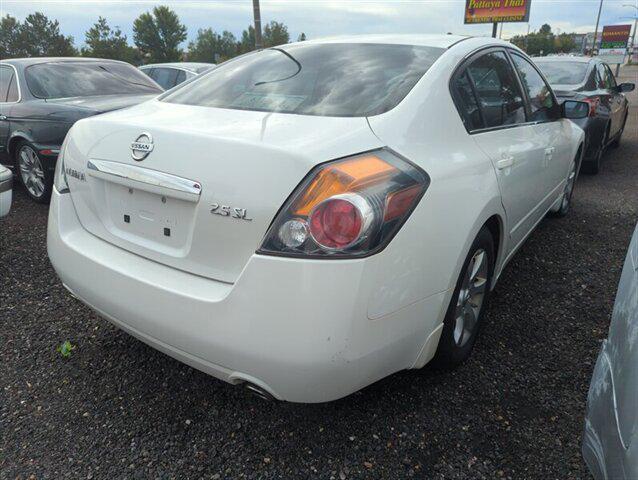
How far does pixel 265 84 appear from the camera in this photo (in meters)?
2.36

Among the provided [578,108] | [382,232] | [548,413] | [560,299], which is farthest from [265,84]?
[578,108]

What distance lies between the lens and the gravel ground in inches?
73.3

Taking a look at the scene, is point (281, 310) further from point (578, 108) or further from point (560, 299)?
point (578, 108)

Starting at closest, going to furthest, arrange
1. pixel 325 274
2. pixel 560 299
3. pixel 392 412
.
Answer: pixel 325 274 < pixel 392 412 < pixel 560 299

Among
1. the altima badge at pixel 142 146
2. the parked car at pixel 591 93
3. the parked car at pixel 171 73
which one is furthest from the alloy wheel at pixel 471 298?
the parked car at pixel 171 73

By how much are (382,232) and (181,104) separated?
4.22ft

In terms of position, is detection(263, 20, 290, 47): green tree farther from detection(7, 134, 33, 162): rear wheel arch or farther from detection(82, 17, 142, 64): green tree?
detection(7, 134, 33, 162): rear wheel arch

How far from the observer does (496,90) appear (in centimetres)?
266

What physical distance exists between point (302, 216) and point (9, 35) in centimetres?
6208

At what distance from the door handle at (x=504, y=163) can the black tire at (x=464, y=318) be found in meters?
0.31

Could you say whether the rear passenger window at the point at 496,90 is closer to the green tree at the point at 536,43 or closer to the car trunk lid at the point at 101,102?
the car trunk lid at the point at 101,102

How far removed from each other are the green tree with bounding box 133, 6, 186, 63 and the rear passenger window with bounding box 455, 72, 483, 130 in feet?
→ 222

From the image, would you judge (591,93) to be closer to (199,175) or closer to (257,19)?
(199,175)

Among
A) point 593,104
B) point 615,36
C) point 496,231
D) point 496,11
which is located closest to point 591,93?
point 593,104
